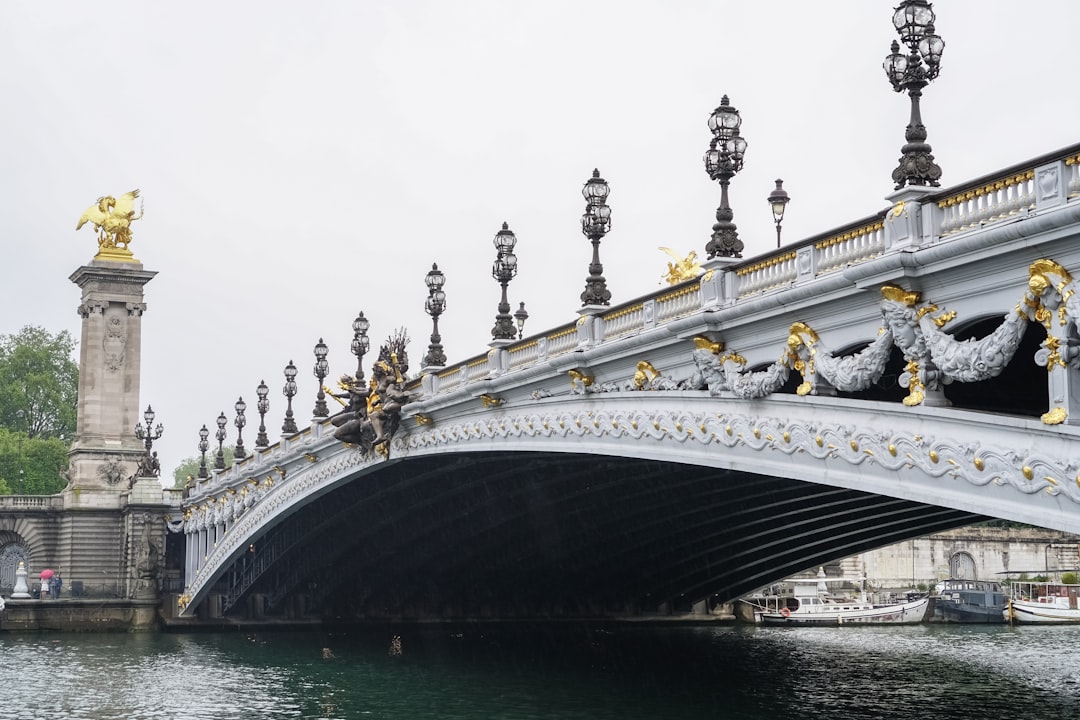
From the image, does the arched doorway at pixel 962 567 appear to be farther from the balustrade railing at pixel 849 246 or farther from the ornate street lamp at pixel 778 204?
the balustrade railing at pixel 849 246

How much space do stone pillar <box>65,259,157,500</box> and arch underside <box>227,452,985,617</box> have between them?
51.8ft

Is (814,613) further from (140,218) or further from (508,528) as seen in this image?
(140,218)

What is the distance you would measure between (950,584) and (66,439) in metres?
67.6

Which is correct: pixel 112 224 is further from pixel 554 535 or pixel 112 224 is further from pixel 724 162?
pixel 724 162

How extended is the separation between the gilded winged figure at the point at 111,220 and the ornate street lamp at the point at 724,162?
6576 centimetres

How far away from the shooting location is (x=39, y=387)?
11538cm

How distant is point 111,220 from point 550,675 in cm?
5216

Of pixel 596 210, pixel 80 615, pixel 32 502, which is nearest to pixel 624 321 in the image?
pixel 596 210

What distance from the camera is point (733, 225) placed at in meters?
25.3

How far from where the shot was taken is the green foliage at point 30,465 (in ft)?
347

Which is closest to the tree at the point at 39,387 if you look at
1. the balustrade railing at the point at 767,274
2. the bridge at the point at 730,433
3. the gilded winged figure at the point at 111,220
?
the gilded winged figure at the point at 111,220

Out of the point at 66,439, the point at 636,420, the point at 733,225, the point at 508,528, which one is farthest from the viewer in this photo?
the point at 66,439

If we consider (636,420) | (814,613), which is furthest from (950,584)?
(636,420)

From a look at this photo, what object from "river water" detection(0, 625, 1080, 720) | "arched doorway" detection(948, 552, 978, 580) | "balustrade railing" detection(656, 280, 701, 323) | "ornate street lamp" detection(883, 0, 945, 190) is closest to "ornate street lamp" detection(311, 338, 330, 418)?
"river water" detection(0, 625, 1080, 720)
